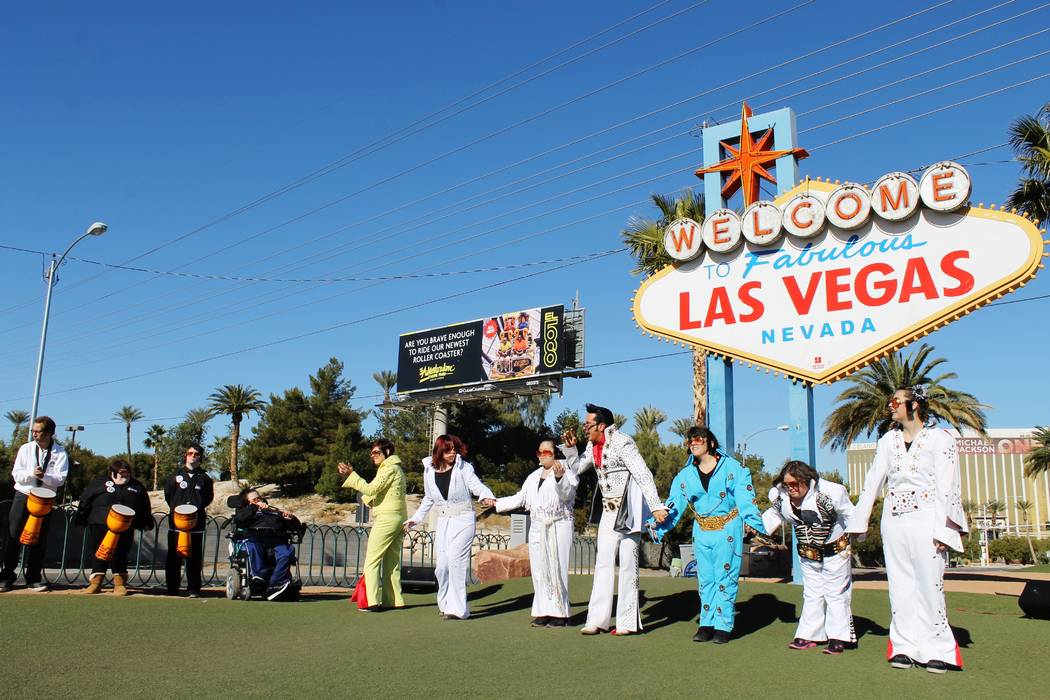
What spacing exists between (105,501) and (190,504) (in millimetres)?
854

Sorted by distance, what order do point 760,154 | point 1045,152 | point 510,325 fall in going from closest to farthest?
point 760,154
point 1045,152
point 510,325

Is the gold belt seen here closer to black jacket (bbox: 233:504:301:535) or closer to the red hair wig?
the red hair wig

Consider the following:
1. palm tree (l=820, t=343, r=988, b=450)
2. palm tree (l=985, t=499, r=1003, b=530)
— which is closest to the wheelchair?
palm tree (l=820, t=343, r=988, b=450)

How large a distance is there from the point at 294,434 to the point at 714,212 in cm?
4542

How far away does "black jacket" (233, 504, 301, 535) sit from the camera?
30.6 ft

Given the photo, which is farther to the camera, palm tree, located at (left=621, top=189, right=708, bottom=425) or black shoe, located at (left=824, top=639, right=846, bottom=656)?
palm tree, located at (left=621, top=189, right=708, bottom=425)

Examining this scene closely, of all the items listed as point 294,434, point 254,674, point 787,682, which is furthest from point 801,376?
point 294,434

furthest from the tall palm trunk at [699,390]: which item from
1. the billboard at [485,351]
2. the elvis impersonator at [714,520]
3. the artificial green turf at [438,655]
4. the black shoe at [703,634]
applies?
the billboard at [485,351]

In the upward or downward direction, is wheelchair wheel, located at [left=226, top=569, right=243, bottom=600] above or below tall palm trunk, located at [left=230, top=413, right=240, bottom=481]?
below

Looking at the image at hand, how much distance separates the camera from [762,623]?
7.58m

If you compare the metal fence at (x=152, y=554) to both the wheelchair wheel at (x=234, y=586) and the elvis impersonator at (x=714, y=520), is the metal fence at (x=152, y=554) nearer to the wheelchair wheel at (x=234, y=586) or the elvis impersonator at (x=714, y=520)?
the wheelchair wheel at (x=234, y=586)

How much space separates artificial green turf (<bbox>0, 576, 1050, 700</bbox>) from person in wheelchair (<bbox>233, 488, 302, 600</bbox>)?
0.64 metres

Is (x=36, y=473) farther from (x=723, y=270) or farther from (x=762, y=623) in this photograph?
(x=723, y=270)

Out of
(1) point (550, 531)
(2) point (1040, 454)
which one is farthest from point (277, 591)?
(2) point (1040, 454)
